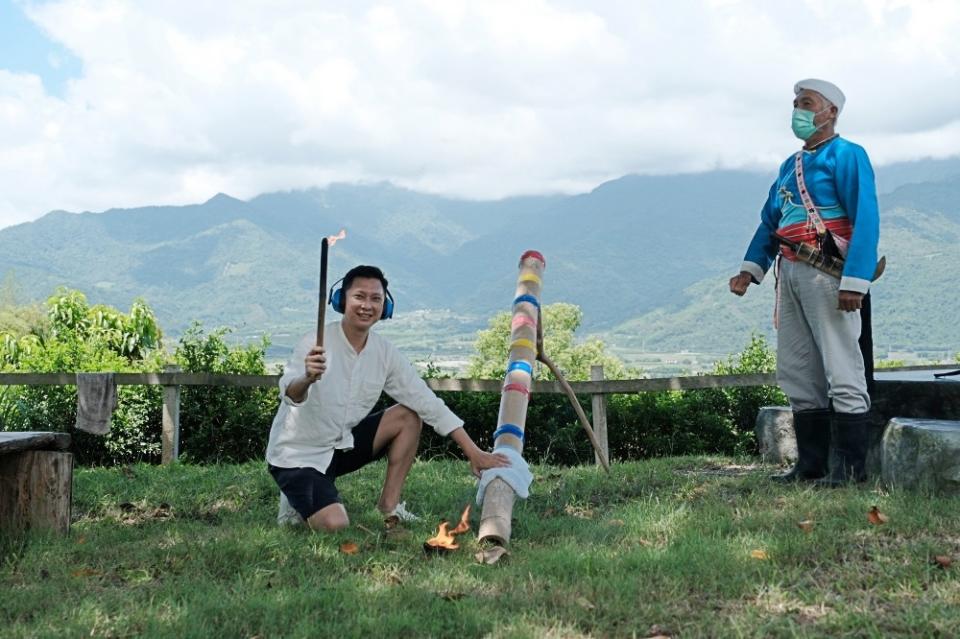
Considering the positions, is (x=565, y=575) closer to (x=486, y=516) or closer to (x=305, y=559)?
(x=486, y=516)

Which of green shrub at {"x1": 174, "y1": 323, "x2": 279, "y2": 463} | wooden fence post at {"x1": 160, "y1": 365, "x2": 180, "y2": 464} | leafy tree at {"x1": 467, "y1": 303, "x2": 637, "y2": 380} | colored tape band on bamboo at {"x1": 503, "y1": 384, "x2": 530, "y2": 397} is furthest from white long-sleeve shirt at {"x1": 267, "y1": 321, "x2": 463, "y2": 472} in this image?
leafy tree at {"x1": 467, "y1": 303, "x2": 637, "y2": 380}

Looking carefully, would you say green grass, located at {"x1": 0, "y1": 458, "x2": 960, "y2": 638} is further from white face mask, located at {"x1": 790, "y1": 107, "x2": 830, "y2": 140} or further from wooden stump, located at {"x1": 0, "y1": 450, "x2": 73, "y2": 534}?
white face mask, located at {"x1": 790, "y1": 107, "x2": 830, "y2": 140}

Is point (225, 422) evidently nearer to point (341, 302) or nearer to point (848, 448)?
point (341, 302)

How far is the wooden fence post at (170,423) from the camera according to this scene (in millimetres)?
8023

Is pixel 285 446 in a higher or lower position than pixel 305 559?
higher

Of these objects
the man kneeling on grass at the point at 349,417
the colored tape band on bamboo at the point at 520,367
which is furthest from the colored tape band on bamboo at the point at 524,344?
the man kneeling on grass at the point at 349,417

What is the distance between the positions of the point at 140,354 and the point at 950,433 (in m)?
10.9

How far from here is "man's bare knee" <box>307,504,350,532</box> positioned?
4340 mm

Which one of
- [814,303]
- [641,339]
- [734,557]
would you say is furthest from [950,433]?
[641,339]

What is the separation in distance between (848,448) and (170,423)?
5.47 m

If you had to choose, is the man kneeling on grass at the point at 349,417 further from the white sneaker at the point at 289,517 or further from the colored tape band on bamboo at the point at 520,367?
the colored tape band on bamboo at the point at 520,367

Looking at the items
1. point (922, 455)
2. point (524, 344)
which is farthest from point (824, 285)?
point (524, 344)

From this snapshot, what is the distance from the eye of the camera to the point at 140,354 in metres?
13.1

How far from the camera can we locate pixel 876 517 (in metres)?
4.10
